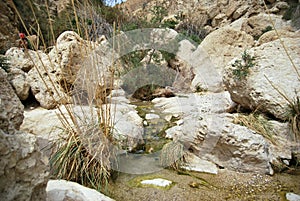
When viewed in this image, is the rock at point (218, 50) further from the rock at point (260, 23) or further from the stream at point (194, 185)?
the stream at point (194, 185)

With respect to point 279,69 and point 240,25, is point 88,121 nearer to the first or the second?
point 279,69

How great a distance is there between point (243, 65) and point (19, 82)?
3239 millimetres

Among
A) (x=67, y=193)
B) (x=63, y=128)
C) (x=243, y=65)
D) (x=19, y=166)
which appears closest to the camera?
(x=19, y=166)

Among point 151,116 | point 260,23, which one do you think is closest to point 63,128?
point 151,116

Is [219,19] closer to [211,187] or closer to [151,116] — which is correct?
[151,116]

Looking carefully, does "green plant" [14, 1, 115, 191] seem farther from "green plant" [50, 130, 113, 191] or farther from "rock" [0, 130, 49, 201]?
"rock" [0, 130, 49, 201]

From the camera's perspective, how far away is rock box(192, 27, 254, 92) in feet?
16.6

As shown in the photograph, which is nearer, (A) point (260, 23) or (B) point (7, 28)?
(B) point (7, 28)

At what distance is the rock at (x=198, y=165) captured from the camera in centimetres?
147

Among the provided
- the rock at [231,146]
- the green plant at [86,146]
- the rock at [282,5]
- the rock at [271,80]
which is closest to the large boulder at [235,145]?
the rock at [231,146]

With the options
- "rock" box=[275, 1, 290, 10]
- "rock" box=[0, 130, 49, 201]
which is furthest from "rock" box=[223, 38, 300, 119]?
"rock" box=[275, 1, 290, 10]

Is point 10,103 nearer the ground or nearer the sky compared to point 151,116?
nearer the sky

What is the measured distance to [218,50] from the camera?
5.34 meters

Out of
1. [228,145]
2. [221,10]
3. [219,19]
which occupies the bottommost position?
[228,145]
